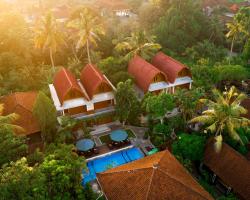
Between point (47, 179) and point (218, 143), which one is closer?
point (47, 179)

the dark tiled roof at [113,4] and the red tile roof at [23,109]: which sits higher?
the dark tiled roof at [113,4]

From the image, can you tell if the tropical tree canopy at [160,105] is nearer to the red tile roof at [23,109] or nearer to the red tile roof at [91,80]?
the red tile roof at [91,80]

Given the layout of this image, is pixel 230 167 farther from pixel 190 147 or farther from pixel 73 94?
pixel 73 94

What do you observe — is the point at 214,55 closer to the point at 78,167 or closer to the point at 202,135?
the point at 202,135

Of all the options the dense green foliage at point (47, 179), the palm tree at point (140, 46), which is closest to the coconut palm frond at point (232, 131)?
the dense green foliage at point (47, 179)

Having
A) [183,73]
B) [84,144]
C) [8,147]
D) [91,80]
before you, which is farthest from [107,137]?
[183,73]

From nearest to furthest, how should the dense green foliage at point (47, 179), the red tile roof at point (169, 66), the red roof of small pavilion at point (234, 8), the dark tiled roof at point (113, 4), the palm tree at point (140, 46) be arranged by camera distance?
1. the dense green foliage at point (47, 179)
2. the red tile roof at point (169, 66)
3. the palm tree at point (140, 46)
4. the dark tiled roof at point (113, 4)
5. the red roof of small pavilion at point (234, 8)

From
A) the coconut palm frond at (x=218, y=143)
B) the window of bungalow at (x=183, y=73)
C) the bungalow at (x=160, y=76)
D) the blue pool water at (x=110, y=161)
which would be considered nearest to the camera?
the coconut palm frond at (x=218, y=143)
